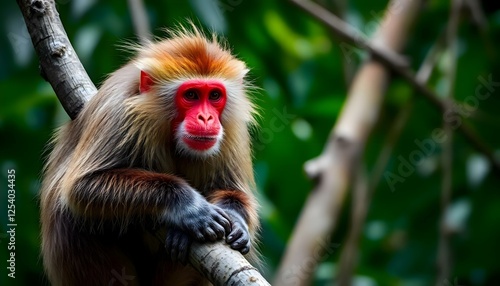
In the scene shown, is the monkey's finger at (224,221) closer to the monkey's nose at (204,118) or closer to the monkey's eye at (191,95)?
the monkey's nose at (204,118)

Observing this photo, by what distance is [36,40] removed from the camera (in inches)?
168

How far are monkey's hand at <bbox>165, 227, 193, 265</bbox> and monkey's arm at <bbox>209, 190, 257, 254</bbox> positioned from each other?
20 centimetres

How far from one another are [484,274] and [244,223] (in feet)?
17.9

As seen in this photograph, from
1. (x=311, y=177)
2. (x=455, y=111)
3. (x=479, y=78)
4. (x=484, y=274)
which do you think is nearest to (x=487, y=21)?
(x=479, y=78)

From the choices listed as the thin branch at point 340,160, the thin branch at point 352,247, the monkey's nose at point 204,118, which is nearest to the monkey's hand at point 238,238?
the monkey's nose at point 204,118

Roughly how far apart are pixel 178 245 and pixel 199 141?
67 centimetres

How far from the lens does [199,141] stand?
425cm

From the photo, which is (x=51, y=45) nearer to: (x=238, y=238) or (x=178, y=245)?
(x=178, y=245)

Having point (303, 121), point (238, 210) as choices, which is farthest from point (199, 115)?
point (303, 121)

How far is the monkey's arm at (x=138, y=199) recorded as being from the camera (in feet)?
12.9

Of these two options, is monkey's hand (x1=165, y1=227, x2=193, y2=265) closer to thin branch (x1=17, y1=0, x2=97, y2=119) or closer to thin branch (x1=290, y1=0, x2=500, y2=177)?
thin branch (x1=17, y1=0, x2=97, y2=119)

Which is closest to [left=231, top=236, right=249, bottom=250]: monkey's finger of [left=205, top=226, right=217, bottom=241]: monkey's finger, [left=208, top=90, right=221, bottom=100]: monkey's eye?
[left=205, top=226, right=217, bottom=241]: monkey's finger

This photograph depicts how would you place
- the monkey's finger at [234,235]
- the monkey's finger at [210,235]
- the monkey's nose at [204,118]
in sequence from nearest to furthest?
1. the monkey's finger at [210,235]
2. the monkey's finger at [234,235]
3. the monkey's nose at [204,118]

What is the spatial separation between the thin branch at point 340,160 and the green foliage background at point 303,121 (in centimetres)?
63
